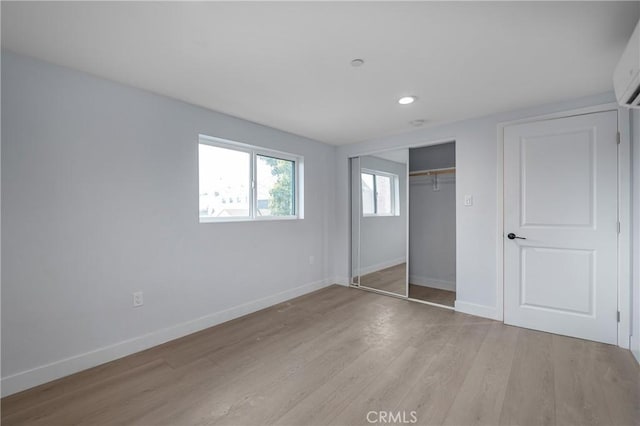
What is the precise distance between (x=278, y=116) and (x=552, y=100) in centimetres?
277

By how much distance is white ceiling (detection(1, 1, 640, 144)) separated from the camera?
155 cm

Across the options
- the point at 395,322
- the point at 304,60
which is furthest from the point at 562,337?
the point at 304,60

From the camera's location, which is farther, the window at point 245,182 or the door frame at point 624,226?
the window at point 245,182

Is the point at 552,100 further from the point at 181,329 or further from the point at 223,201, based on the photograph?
the point at 181,329

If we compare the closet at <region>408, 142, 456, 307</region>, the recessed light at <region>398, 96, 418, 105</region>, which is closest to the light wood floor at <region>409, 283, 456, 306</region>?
the closet at <region>408, 142, 456, 307</region>

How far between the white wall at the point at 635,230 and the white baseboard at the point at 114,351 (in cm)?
353

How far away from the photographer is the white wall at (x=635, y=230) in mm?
2359

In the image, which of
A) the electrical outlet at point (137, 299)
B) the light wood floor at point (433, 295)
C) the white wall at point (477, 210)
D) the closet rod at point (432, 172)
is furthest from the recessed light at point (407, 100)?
the electrical outlet at point (137, 299)

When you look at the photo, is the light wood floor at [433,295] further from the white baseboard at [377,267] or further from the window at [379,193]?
the window at [379,193]

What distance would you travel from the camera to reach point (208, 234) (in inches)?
119

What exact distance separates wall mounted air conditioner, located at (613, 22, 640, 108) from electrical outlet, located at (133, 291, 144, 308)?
12.3ft

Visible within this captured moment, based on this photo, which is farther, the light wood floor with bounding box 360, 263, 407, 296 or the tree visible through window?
the light wood floor with bounding box 360, 263, 407, 296

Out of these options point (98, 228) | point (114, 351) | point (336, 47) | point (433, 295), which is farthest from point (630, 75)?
point (114, 351)

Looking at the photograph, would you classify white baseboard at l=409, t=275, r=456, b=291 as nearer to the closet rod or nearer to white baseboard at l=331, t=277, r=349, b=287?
white baseboard at l=331, t=277, r=349, b=287
